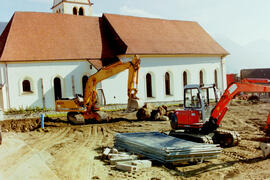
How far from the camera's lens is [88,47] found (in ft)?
99.8

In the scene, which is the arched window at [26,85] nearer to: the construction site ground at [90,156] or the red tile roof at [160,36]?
the construction site ground at [90,156]

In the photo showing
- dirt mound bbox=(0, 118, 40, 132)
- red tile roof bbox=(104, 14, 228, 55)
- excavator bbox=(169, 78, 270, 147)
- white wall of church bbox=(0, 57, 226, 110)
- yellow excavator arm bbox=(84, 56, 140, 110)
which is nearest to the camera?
excavator bbox=(169, 78, 270, 147)

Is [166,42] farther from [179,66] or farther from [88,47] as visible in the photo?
[88,47]

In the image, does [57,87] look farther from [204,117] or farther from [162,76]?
[204,117]

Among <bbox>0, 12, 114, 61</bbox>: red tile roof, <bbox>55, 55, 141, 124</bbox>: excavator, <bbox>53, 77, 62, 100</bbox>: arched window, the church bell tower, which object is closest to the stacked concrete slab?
<bbox>55, 55, 141, 124</bbox>: excavator

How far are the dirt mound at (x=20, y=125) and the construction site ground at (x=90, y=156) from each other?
7 centimetres

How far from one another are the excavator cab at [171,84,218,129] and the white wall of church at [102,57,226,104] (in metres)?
16.7

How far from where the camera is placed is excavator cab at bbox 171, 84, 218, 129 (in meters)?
13.1

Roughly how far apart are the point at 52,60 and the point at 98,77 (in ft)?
31.9

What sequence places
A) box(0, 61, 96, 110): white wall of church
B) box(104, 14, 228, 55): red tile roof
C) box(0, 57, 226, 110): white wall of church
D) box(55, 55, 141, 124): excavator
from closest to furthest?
box(55, 55, 141, 124): excavator
box(0, 61, 96, 110): white wall of church
box(0, 57, 226, 110): white wall of church
box(104, 14, 228, 55): red tile roof

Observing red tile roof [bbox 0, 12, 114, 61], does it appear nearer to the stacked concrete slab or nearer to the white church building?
the white church building

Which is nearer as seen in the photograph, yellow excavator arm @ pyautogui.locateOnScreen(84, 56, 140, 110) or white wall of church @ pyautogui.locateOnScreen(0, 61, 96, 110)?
yellow excavator arm @ pyautogui.locateOnScreen(84, 56, 140, 110)

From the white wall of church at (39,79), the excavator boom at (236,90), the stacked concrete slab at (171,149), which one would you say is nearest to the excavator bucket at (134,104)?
the stacked concrete slab at (171,149)

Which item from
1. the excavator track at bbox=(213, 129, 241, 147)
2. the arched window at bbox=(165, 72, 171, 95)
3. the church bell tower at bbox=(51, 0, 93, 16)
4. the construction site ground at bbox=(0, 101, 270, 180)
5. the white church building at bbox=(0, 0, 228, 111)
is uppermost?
the church bell tower at bbox=(51, 0, 93, 16)
